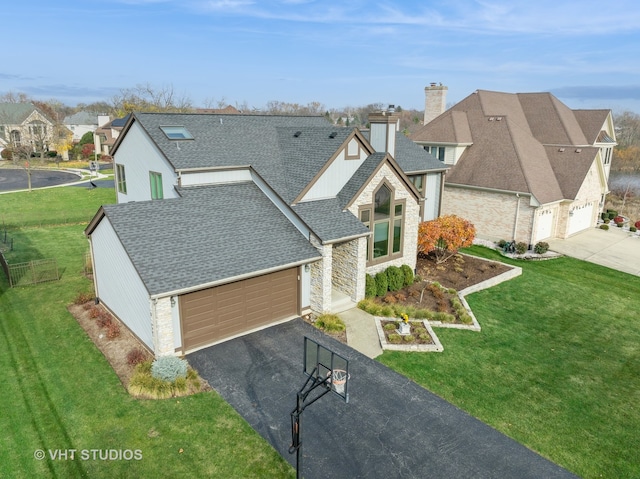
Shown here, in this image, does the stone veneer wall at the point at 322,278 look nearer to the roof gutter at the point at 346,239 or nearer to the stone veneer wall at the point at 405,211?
the roof gutter at the point at 346,239

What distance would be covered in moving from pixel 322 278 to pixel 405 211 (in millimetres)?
6245

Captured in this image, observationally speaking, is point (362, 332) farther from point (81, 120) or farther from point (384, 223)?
point (81, 120)

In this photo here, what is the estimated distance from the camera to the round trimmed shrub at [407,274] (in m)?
21.0

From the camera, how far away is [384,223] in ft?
67.0

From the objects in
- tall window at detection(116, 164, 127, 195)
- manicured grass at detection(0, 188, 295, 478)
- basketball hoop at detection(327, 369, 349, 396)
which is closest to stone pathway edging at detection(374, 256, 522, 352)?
manicured grass at detection(0, 188, 295, 478)

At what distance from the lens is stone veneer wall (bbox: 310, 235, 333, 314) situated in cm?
1723

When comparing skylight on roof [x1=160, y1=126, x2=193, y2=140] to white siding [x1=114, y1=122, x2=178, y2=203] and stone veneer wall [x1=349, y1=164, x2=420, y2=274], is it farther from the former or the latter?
stone veneer wall [x1=349, y1=164, x2=420, y2=274]

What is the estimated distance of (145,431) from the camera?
1126 centimetres

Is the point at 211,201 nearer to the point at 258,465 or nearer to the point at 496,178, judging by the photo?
the point at 258,465

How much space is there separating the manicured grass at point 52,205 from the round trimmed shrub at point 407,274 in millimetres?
26111

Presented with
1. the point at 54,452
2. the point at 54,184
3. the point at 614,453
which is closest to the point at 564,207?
the point at 614,453

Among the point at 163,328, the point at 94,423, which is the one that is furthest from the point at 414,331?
the point at 94,423

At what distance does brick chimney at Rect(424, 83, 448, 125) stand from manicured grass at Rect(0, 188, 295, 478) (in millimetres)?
31370

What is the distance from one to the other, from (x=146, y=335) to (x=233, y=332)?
2920mm
